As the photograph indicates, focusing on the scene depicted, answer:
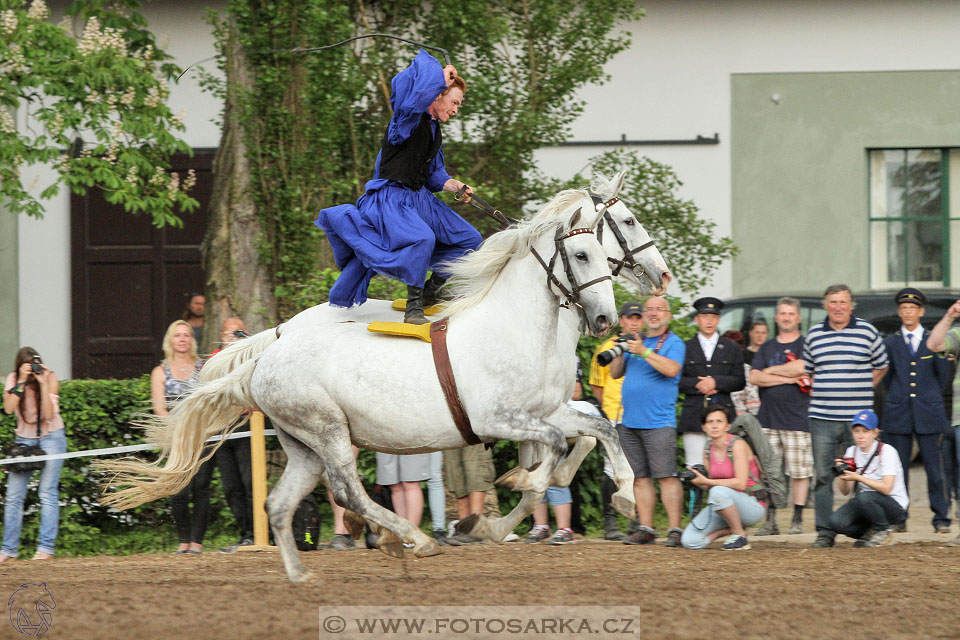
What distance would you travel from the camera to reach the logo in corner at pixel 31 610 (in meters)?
4.59

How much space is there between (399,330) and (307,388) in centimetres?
59

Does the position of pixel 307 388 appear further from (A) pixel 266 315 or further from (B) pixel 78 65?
(B) pixel 78 65

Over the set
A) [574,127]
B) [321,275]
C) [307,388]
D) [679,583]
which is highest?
[574,127]

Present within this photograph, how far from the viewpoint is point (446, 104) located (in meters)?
5.88

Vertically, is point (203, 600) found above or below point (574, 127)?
below

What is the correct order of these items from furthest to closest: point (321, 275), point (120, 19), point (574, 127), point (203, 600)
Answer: point (574, 127)
point (120, 19)
point (321, 275)
point (203, 600)

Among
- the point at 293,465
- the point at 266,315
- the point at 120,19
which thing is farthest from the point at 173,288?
the point at 293,465

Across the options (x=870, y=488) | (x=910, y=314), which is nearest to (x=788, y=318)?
(x=910, y=314)

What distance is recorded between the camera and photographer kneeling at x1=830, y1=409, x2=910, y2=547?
24.2 ft

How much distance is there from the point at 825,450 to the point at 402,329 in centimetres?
370

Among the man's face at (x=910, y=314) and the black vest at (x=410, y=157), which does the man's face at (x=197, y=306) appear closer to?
the black vest at (x=410, y=157)

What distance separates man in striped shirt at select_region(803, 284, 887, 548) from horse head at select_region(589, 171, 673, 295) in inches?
103

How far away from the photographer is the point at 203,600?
5098mm

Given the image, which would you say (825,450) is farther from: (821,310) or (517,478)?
(517,478)
